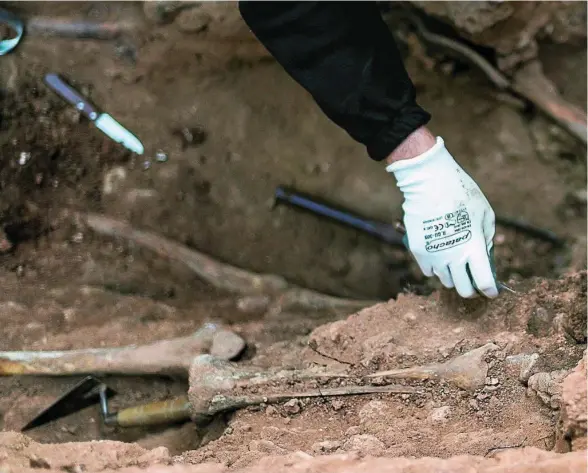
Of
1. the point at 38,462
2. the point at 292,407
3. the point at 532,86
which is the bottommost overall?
the point at 292,407

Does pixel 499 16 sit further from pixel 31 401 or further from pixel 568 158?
pixel 31 401

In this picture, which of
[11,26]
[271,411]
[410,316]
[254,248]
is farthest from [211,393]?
[11,26]

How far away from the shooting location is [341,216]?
2.65m

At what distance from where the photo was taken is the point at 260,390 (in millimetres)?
1666

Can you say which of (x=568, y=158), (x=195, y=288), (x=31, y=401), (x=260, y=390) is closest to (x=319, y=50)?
(x=260, y=390)

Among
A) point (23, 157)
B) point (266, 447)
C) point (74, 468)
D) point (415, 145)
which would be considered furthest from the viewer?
point (23, 157)

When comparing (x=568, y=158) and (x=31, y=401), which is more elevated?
(x=568, y=158)

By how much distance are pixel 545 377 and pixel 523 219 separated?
1.45m

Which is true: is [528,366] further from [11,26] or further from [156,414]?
[11,26]

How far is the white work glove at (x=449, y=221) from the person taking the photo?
1.78 metres

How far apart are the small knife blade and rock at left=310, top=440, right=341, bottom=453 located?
67.1 inches

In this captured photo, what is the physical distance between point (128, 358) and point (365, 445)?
932 millimetres

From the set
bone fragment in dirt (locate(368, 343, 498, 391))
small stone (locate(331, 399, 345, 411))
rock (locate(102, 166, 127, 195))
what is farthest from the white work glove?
rock (locate(102, 166, 127, 195))

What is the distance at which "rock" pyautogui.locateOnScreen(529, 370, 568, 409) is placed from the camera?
1.32 metres
